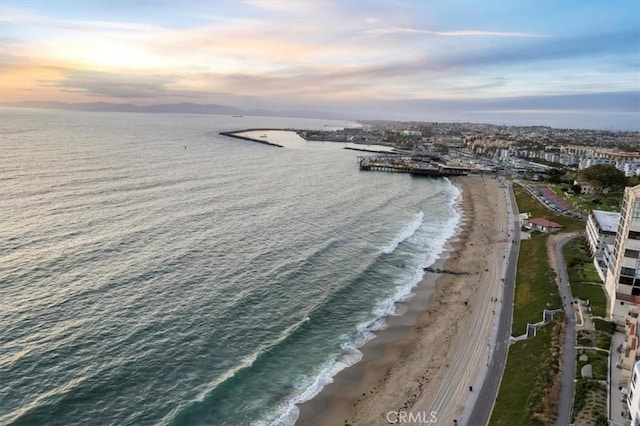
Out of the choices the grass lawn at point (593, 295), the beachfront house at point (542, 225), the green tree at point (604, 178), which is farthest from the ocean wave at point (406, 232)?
the green tree at point (604, 178)

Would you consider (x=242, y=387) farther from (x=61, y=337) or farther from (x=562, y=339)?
(x=562, y=339)

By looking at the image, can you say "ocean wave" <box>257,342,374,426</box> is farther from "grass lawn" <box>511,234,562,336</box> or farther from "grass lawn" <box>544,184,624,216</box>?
"grass lawn" <box>544,184,624,216</box>

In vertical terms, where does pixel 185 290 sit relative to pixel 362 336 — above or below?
above

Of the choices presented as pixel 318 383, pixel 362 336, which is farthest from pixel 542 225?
pixel 318 383

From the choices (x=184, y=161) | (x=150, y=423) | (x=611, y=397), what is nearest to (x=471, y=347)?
(x=611, y=397)

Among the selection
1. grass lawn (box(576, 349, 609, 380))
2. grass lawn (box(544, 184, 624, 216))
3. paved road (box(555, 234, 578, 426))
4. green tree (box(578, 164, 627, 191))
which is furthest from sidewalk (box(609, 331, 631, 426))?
green tree (box(578, 164, 627, 191))

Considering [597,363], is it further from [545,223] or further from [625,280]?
[545,223]

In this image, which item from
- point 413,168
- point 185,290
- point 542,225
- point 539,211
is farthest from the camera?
point 413,168
